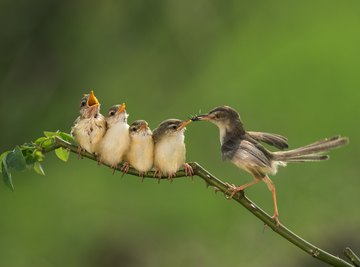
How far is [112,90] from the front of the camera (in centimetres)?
1348

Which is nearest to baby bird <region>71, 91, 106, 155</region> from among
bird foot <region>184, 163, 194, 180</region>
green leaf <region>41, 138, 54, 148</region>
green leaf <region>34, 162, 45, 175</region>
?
green leaf <region>34, 162, 45, 175</region>

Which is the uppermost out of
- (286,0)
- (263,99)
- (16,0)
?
(16,0)

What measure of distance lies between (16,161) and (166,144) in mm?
1089

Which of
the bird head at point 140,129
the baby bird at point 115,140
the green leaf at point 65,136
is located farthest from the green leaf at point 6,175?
the bird head at point 140,129

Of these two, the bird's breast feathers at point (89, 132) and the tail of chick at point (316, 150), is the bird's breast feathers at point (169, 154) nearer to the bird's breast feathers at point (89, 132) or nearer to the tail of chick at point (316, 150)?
the bird's breast feathers at point (89, 132)

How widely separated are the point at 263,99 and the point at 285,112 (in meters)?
0.50

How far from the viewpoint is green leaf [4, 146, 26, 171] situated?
316 centimetres

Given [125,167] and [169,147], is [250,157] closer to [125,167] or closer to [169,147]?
[169,147]

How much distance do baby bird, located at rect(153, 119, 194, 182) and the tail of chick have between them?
0.52 meters

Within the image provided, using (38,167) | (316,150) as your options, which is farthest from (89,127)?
(316,150)

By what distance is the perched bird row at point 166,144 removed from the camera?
375 centimetres

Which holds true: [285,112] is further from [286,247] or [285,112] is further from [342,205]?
[286,247]

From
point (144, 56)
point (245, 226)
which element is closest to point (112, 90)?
point (144, 56)

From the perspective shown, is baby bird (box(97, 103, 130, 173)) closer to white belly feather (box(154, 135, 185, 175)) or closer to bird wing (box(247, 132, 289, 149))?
white belly feather (box(154, 135, 185, 175))
